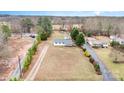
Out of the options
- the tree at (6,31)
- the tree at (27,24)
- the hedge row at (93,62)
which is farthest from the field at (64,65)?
the tree at (6,31)

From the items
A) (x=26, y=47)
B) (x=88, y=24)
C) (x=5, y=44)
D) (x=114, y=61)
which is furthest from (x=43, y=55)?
(x=114, y=61)

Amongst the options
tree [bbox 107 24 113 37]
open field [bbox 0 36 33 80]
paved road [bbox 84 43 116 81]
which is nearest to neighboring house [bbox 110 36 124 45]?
tree [bbox 107 24 113 37]

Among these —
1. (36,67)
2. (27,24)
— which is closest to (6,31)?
(27,24)

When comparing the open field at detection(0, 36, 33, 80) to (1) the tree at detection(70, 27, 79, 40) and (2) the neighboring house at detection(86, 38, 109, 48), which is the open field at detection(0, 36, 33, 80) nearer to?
(1) the tree at detection(70, 27, 79, 40)

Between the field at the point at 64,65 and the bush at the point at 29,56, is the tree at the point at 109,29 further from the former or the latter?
the bush at the point at 29,56

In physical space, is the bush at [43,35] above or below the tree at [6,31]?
below

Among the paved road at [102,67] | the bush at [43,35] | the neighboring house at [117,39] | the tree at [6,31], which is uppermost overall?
the tree at [6,31]

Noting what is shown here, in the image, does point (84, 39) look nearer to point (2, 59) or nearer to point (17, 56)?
point (17, 56)

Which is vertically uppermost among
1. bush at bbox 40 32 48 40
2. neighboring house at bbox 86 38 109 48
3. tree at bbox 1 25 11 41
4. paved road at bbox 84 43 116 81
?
tree at bbox 1 25 11 41
